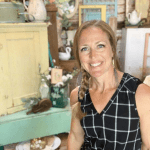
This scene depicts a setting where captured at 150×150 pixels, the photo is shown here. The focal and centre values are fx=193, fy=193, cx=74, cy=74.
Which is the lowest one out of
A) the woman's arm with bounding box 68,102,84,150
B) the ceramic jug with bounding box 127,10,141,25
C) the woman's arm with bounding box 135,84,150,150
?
the woman's arm with bounding box 68,102,84,150

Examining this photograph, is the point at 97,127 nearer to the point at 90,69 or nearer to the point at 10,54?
the point at 90,69

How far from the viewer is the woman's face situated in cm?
97

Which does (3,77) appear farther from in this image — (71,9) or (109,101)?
(71,9)

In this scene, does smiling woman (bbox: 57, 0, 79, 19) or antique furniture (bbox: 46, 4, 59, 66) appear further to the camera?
smiling woman (bbox: 57, 0, 79, 19)

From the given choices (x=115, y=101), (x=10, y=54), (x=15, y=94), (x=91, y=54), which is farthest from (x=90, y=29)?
(x=15, y=94)

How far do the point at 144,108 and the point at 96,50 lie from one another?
0.36m

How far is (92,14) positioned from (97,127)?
8.36 feet

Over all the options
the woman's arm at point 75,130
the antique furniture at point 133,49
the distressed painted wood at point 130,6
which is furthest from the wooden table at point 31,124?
the distressed painted wood at point 130,6

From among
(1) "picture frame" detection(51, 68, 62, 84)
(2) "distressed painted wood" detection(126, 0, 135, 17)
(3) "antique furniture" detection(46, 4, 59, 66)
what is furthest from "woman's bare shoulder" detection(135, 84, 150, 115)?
(2) "distressed painted wood" detection(126, 0, 135, 17)

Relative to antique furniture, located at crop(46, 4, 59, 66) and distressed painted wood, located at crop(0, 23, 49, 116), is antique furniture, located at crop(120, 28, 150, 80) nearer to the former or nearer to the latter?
antique furniture, located at crop(46, 4, 59, 66)

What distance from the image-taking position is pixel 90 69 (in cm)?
100

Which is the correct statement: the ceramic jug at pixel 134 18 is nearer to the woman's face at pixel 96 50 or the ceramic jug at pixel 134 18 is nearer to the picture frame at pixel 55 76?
the picture frame at pixel 55 76

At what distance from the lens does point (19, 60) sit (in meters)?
2.10

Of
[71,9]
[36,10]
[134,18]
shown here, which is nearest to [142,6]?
[134,18]
